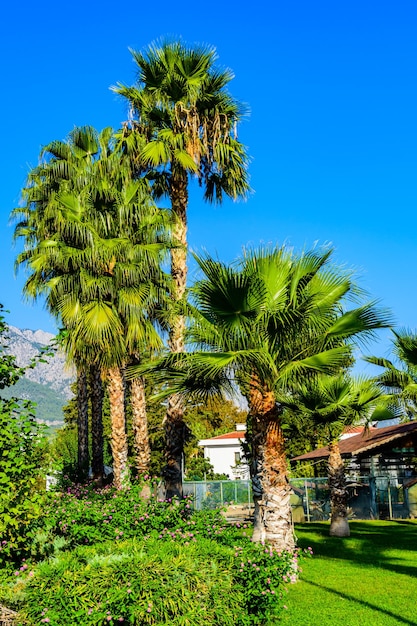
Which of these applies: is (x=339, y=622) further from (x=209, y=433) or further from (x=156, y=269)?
(x=209, y=433)

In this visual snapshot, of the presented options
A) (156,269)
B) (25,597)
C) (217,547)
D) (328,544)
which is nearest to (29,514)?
(25,597)

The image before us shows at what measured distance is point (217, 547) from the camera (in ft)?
24.5

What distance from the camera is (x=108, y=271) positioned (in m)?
17.1

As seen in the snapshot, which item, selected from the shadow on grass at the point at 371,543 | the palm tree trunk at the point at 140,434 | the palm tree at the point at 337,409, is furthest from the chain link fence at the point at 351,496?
the palm tree trunk at the point at 140,434

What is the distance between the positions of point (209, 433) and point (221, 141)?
49790mm

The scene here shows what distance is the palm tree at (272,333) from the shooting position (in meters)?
10.9

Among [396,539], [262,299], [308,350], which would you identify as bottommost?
[396,539]

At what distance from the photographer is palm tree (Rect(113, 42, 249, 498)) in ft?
57.5

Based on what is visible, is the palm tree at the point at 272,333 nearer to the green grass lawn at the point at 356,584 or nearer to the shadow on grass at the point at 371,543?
the green grass lawn at the point at 356,584

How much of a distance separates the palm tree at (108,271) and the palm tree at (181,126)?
2.64ft

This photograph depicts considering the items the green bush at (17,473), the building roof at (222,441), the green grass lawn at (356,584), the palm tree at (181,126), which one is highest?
the palm tree at (181,126)

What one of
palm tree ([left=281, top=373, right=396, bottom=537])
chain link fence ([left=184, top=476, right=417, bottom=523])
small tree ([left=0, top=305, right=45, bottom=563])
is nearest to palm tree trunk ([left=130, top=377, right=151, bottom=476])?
palm tree ([left=281, top=373, right=396, bottom=537])

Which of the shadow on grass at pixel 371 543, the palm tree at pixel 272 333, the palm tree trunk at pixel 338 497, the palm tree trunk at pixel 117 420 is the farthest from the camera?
the palm tree trunk at pixel 338 497

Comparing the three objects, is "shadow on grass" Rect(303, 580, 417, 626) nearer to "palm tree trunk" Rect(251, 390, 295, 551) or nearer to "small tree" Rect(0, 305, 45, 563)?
"palm tree trunk" Rect(251, 390, 295, 551)
